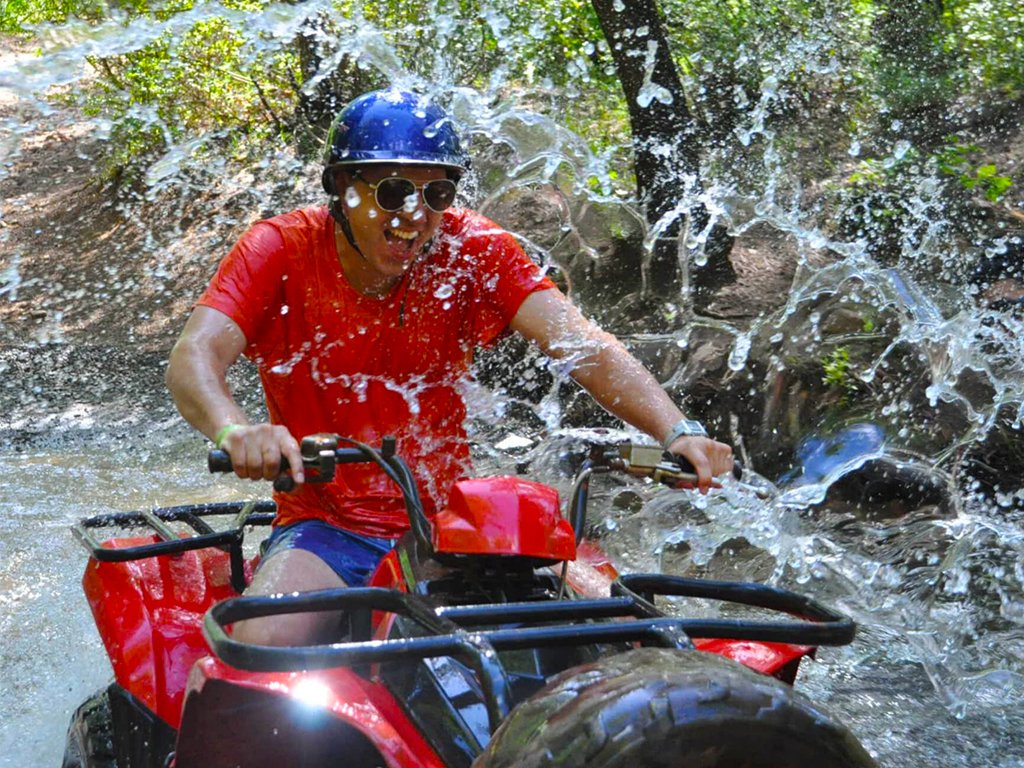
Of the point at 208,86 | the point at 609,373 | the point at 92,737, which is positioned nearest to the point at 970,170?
the point at 609,373

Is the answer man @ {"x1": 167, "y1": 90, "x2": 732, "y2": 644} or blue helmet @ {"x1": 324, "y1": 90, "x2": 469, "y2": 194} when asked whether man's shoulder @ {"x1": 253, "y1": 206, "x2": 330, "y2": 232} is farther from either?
blue helmet @ {"x1": 324, "y1": 90, "x2": 469, "y2": 194}

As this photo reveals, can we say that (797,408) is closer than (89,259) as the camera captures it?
Result: Yes

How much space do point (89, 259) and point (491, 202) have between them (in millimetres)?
5992

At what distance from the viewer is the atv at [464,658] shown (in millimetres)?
1979

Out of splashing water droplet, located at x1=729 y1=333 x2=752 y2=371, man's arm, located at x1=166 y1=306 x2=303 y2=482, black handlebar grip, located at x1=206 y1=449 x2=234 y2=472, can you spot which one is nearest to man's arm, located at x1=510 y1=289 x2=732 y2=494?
man's arm, located at x1=166 y1=306 x2=303 y2=482

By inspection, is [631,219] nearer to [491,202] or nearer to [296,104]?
[491,202]

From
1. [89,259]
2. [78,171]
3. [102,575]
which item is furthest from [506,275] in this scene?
[78,171]

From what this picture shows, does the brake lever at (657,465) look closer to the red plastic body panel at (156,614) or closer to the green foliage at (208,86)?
the red plastic body panel at (156,614)

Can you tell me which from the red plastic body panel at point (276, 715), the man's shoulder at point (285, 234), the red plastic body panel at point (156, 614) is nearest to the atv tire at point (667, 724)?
the red plastic body panel at point (276, 715)

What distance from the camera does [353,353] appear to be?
12.1ft

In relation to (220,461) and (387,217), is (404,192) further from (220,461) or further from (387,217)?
(220,461)

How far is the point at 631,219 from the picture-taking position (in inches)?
380

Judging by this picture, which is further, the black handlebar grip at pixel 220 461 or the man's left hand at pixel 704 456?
the man's left hand at pixel 704 456

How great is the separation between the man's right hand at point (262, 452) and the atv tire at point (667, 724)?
0.97 meters
